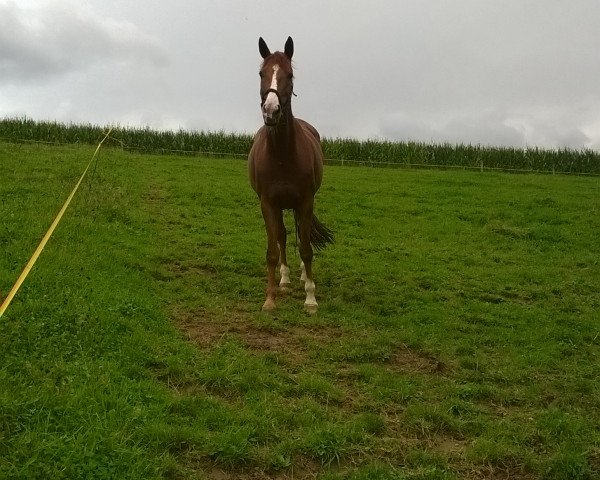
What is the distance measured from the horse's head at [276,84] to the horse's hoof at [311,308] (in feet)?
7.96

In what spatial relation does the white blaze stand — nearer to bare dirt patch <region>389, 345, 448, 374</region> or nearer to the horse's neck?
the horse's neck

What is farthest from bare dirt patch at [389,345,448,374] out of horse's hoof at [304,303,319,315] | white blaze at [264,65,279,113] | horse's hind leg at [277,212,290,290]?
white blaze at [264,65,279,113]

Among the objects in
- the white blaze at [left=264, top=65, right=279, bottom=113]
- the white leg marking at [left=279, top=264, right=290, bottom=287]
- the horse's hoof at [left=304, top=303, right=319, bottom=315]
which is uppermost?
the white blaze at [left=264, top=65, right=279, bottom=113]

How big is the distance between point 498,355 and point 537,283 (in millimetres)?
3727

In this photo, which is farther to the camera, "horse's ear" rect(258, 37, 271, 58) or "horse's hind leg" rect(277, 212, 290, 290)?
"horse's hind leg" rect(277, 212, 290, 290)

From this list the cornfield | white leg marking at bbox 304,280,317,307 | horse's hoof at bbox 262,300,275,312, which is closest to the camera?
horse's hoof at bbox 262,300,275,312

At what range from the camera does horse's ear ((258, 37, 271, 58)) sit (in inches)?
265

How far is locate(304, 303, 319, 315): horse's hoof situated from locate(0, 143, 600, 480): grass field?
12 cm

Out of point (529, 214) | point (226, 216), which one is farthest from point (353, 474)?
point (529, 214)

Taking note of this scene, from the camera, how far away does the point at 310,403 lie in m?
4.63

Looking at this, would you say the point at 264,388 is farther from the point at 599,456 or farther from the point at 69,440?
the point at 599,456

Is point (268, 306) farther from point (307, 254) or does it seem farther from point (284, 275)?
point (284, 275)

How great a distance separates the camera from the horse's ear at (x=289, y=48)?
21.9 ft

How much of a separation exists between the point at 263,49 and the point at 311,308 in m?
3.24
